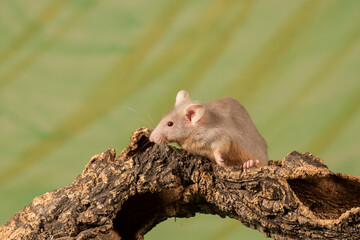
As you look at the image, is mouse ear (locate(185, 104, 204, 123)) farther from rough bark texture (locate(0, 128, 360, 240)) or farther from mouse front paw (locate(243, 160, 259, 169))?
mouse front paw (locate(243, 160, 259, 169))

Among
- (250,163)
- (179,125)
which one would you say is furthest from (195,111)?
(250,163)

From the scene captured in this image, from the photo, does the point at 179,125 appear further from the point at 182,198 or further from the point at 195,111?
the point at 182,198

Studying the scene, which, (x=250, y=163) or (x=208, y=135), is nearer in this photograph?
(x=250, y=163)

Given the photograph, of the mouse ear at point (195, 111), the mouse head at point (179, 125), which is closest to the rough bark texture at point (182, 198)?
the mouse head at point (179, 125)

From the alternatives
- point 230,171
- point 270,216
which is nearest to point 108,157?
point 230,171

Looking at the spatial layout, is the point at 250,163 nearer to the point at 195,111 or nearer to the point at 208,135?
the point at 208,135

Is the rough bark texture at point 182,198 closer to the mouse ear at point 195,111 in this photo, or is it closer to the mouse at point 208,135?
the mouse at point 208,135

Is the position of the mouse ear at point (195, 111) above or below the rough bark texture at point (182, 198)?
above

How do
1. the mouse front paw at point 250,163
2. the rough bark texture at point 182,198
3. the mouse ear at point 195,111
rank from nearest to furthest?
the rough bark texture at point 182,198, the mouse front paw at point 250,163, the mouse ear at point 195,111

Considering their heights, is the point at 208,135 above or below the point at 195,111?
below

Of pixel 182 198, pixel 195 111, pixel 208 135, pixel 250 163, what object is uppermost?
pixel 195 111
